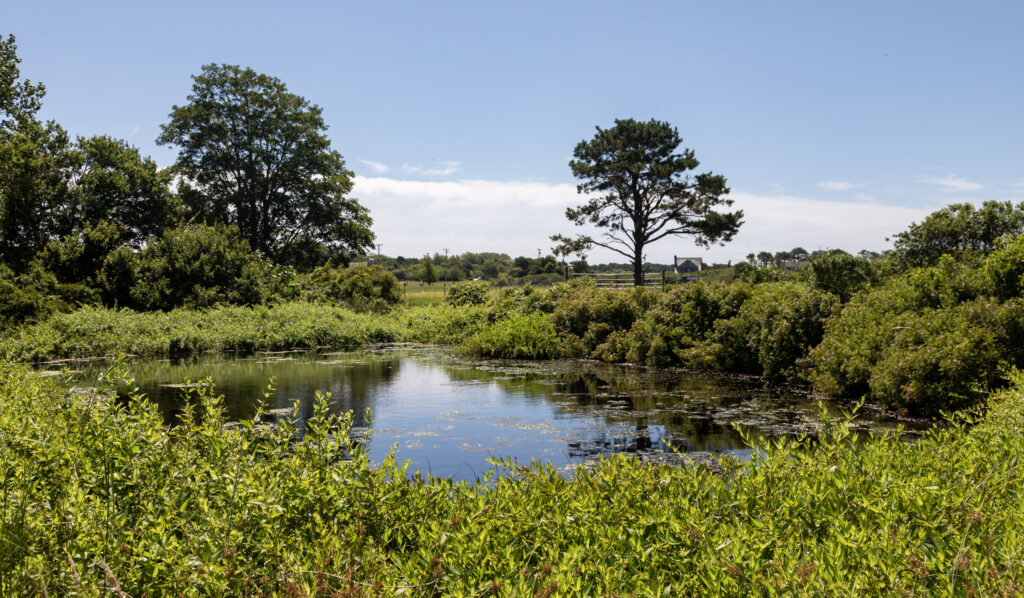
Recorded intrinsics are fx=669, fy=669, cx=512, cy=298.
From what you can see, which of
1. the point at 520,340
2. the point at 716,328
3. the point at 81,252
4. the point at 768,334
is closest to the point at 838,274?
the point at 768,334

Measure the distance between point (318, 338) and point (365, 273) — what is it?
11.0 meters

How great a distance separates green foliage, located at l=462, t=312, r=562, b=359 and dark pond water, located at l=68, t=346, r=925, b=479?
1.06m

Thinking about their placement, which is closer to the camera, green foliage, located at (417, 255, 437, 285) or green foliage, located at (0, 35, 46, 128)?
green foliage, located at (0, 35, 46, 128)

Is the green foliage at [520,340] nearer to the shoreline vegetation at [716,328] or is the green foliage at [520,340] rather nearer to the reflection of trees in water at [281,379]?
the shoreline vegetation at [716,328]

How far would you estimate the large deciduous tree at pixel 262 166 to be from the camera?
1586 inches

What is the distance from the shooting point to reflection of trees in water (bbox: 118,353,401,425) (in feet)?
41.2

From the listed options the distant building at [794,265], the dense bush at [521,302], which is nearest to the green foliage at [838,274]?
the distant building at [794,265]

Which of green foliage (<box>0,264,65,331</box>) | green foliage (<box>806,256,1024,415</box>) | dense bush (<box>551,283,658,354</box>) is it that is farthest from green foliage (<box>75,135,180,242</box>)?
green foliage (<box>806,256,1024,415</box>)

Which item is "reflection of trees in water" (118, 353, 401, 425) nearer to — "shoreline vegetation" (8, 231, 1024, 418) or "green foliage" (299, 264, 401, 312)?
"shoreline vegetation" (8, 231, 1024, 418)

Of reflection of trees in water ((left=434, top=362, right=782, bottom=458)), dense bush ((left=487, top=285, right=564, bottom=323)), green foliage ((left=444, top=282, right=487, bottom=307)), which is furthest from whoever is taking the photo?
green foliage ((left=444, top=282, right=487, bottom=307))

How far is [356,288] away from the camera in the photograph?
35094 mm

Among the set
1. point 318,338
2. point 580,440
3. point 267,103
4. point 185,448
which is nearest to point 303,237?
point 267,103

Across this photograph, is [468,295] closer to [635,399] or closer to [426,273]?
[635,399]

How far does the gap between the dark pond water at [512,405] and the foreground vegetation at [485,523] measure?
128cm
